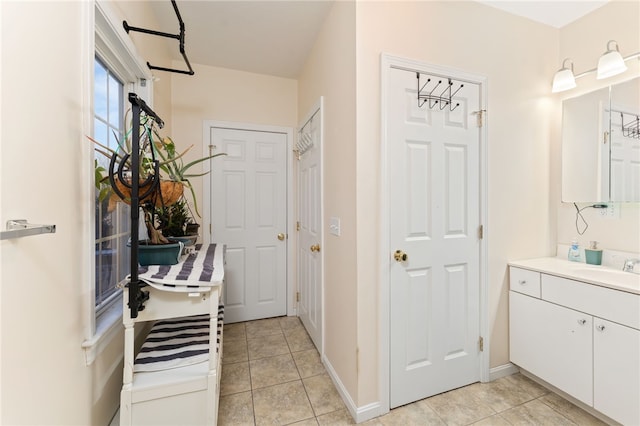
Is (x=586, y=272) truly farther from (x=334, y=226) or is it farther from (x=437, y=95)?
(x=334, y=226)

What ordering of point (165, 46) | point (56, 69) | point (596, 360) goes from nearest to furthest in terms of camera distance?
1. point (56, 69)
2. point (596, 360)
3. point (165, 46)

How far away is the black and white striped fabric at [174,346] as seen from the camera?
4.30 ft

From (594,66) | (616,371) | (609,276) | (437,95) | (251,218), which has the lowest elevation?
(616,371)

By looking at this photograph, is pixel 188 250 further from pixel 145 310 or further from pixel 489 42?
pixel 489 42

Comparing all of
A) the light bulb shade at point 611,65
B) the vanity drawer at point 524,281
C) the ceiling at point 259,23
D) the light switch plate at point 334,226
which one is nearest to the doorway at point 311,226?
the light switch plate at point 334,226

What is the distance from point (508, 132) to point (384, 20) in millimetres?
1213

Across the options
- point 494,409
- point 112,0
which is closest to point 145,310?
point 112,0

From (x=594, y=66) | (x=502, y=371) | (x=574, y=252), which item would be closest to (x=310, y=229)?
(x=502, y=371)

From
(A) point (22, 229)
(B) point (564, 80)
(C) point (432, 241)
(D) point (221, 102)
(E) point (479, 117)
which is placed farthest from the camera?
(D) point (221, 102)

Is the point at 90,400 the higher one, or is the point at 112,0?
the point at 112,0

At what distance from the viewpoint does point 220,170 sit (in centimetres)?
283

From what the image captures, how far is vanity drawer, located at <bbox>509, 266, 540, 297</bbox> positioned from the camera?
1.85 meters

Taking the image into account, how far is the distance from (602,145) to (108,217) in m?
3.29

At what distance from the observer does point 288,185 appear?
306cm
